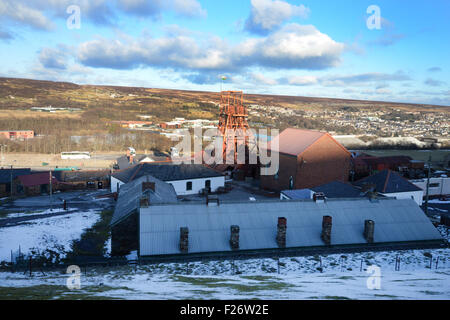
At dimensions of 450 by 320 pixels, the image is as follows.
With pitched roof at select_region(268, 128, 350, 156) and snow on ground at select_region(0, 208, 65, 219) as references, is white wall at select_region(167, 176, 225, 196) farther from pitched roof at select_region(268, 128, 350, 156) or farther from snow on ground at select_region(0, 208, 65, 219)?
snow on ground at select_region(0, 208, 65, 219)

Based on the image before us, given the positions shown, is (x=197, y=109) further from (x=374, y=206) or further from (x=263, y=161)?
(x=374, y=206)

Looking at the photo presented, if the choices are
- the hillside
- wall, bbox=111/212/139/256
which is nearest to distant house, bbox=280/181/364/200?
wall, bbox=111/212/139/256

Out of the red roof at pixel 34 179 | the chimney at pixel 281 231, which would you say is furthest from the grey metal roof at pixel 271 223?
the red roof at pixel 34 179

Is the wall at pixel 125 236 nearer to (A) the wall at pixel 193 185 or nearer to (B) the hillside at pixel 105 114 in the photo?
(A) the wall at pixel 193 185

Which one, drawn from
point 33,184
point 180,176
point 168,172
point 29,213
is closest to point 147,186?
point 29,213

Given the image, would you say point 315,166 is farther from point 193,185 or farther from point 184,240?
point 184,240
